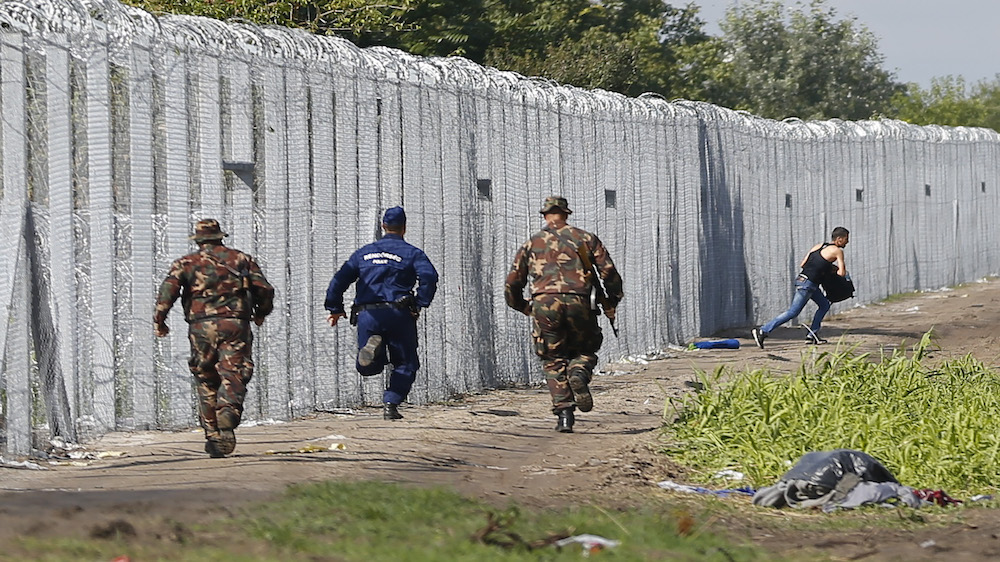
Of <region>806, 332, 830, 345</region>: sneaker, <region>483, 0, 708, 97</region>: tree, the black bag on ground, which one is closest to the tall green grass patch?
the black bag on ground

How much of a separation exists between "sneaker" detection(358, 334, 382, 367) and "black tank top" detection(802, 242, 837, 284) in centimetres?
785

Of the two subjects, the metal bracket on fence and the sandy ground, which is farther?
the metal bracket on fence

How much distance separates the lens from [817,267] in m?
17.2

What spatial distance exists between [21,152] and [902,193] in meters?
20.3

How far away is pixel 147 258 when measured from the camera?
9.77 metres

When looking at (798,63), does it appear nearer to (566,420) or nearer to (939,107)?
(939,107)

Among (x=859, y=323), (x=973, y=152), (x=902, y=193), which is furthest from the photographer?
(x=973, y=152)

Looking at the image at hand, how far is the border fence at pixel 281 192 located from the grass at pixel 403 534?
9.48 feet

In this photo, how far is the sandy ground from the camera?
21.0 ft

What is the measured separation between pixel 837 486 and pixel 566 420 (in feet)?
9.83

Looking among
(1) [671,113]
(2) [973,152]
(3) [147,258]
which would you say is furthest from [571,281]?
(2) [973,152]

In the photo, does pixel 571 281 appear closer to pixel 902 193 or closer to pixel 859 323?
pixel 859 323

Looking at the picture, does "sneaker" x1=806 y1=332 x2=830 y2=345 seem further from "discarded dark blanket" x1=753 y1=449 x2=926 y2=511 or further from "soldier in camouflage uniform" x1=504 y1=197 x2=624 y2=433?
"discarded dark blanket" x1=753 y1=449 x2=926 y2=511

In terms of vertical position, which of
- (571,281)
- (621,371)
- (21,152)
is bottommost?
(621,371)
